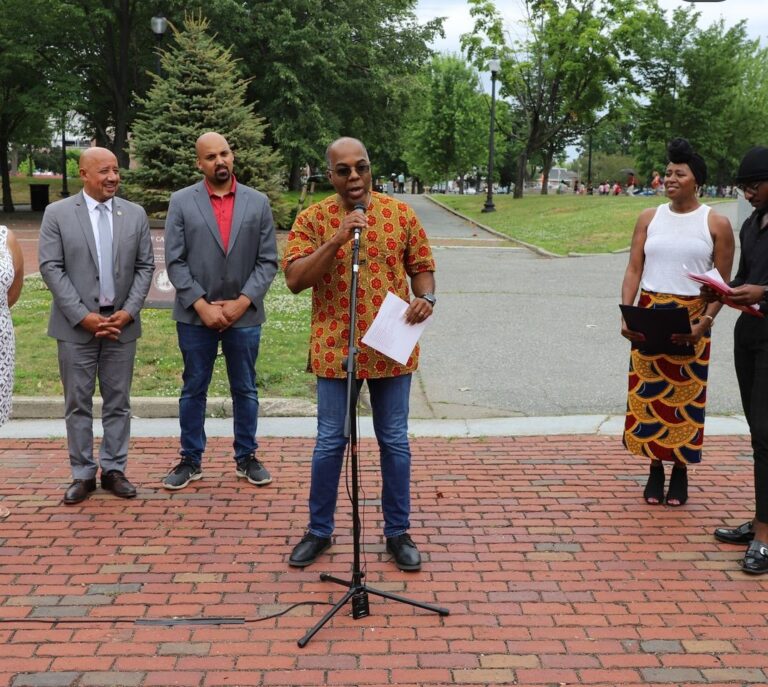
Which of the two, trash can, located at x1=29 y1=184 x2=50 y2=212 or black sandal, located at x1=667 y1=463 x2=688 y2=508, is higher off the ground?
black sandal, located at x1=667 y1=463 x2=688 y2=508

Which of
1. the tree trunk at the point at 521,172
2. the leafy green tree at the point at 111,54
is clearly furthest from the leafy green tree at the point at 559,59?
the leafy green tree at the point at 111,54

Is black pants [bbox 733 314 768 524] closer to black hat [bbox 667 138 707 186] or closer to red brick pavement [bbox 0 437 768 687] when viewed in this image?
red brick pavement [bbox 0 437 768 687]

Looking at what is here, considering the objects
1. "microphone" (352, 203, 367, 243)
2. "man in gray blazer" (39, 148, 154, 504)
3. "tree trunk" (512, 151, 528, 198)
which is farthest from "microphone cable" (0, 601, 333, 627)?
"tree trunk" (512, 151, 528, 198)

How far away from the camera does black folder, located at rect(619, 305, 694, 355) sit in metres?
4.71

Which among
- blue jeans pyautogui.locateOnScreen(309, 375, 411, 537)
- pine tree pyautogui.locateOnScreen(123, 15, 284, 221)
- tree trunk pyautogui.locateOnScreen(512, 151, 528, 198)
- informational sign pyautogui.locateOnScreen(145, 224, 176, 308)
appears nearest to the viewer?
blue jeans pyautogui.locateOnScreen(309, 375, 411, 537)

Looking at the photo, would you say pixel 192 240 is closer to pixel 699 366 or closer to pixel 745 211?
pixel 699 366

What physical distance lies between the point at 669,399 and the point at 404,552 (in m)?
1.86

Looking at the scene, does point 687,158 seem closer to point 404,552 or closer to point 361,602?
point 404,552

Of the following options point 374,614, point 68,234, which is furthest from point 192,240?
point 374,614

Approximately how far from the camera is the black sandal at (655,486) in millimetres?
5238

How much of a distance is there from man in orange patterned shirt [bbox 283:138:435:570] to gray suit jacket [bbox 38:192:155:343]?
1.54m

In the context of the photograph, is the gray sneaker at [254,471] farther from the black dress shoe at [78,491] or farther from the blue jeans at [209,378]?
the black dress shoe at [78,491]

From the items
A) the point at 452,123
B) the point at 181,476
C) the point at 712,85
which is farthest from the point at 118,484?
the point at 452,123

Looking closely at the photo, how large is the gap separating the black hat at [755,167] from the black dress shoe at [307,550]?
275 centimetres
